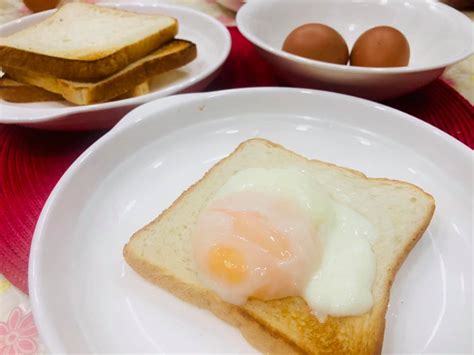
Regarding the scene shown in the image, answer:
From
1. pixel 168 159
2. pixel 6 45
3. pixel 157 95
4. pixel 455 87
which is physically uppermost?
pixel 6 45

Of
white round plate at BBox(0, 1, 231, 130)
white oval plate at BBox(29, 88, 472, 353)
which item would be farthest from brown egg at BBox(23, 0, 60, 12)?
white oval plate at BBox(29, 88, 472, 353)

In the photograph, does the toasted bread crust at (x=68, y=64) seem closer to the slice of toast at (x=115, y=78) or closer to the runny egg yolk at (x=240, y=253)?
the slice of toast at (x=115, y=78)

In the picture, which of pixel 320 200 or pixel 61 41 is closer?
pixel 320 200

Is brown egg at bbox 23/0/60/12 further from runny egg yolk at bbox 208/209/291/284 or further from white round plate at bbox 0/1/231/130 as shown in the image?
runny egg yolk at bbox 208/209/291/284

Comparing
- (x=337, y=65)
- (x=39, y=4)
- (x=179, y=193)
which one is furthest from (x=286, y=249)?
(x=39, y=4)

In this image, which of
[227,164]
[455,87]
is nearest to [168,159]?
[227,164]

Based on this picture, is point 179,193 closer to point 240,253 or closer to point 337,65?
point 240,253

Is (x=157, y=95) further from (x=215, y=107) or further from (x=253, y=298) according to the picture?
(x=253, y=298)
